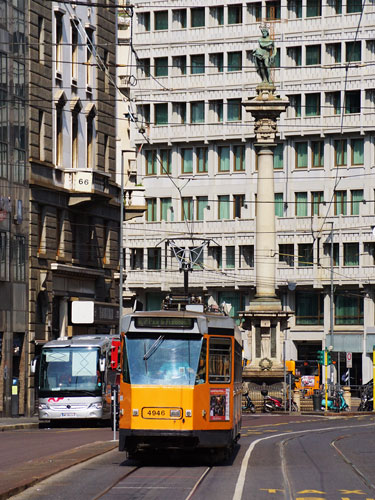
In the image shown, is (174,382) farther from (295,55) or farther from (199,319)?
(295,55)

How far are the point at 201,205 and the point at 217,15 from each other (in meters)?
12.0

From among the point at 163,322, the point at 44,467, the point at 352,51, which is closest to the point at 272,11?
the point at 352,51

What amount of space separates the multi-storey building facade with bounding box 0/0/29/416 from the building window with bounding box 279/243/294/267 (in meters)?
38.3

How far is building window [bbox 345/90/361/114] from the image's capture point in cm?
8725

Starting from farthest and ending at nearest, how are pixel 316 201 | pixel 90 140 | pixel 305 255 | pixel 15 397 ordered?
pixel 316 201
pixel 305 255
pixel 90 140
pixel 15 397

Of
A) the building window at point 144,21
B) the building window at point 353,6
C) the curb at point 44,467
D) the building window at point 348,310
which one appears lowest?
the curb at point 44,467

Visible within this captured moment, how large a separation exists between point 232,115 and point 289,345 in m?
15.0

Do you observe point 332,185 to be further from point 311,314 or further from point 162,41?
point 162,41

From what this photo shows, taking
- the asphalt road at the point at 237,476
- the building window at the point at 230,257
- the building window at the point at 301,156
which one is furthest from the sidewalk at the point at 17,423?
the building window at the point at 301,156

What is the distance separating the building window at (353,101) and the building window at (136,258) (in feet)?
53.9

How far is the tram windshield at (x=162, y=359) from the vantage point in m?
25.1

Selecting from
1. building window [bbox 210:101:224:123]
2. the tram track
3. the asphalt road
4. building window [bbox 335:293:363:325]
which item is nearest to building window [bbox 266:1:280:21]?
building window [bbox 210:101:224:123]

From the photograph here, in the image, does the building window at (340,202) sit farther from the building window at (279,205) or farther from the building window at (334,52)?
the building window at (334,52)

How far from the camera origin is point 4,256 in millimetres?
50531
